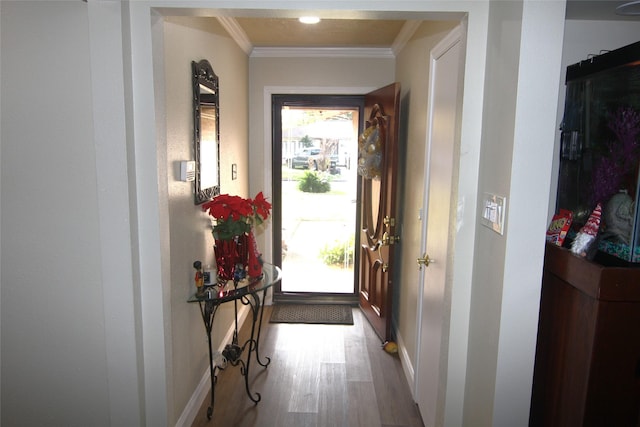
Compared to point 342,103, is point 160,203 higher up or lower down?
lower down

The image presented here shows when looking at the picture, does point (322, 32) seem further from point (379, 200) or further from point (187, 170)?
point (187, 170)

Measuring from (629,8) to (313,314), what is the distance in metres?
3.22

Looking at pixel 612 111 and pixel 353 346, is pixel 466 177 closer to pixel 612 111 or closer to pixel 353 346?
pixel 612 111

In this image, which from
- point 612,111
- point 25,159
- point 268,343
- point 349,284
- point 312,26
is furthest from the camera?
point 349,284

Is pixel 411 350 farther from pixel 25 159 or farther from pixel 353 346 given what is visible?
pixel 25 159

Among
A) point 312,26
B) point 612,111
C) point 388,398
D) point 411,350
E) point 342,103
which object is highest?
point 312,26

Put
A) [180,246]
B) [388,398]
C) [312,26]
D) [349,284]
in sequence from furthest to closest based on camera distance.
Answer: [349,284]
[312,26]
[388,398]
[180,246]

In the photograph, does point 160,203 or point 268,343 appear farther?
point 268,343

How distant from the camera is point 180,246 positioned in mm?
2102

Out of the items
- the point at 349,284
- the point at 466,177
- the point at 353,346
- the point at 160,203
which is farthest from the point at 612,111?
the point at 349,284

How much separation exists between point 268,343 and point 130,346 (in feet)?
5.95

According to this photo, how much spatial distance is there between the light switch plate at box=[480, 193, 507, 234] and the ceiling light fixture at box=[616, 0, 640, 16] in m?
0.81

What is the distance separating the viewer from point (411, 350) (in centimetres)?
274

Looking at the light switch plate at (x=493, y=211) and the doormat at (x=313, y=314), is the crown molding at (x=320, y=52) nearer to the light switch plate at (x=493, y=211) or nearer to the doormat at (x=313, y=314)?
the doormat at (x=313, y=314)
